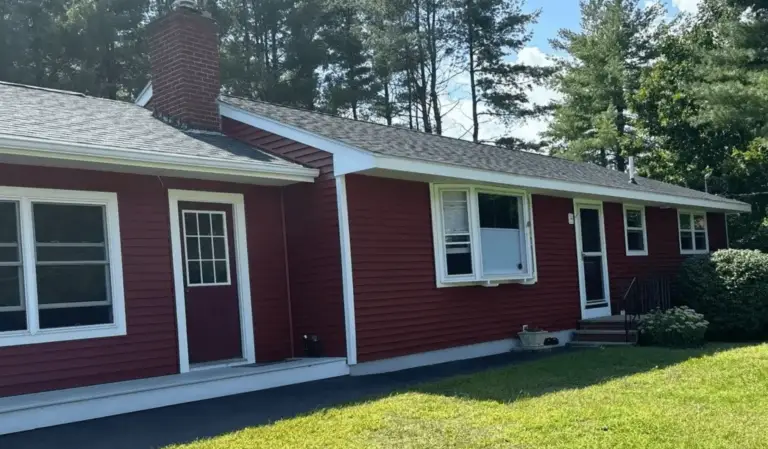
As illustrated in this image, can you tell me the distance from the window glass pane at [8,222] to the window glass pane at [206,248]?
220 cm

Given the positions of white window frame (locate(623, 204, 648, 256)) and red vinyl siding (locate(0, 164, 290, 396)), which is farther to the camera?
white window frame (locate(623, 204, 648, 256))

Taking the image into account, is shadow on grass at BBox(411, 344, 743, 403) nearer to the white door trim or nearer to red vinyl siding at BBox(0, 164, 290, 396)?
the white door trim

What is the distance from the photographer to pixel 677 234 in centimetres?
1591

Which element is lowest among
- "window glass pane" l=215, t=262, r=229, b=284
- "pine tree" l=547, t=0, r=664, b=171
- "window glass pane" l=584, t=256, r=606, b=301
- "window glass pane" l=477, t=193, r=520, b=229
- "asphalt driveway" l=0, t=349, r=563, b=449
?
"asphalt driveway" l=0, t=349, r=563, b=449

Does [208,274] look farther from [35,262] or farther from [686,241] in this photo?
[686,241]

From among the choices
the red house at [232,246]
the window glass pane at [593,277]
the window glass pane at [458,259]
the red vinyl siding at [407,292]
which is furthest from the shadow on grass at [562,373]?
the window glass pane at [593,277]

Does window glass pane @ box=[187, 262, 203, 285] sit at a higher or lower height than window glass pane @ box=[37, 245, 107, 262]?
lower

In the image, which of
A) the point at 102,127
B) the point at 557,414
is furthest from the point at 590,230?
the point at 102,127

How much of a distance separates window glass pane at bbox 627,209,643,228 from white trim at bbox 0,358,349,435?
798 centimetres

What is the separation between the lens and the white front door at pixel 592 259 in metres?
13.0

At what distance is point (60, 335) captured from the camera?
23.4 ft

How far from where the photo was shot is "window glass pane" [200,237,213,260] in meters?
8.72

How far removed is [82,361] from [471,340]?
5.50m

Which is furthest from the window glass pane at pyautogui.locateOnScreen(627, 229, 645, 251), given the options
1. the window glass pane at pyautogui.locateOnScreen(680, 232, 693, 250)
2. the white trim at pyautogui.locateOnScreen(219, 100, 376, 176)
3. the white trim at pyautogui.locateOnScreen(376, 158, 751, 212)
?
the white trim at pyautogui.locateOnScreen(219, 100, 376, 176)
